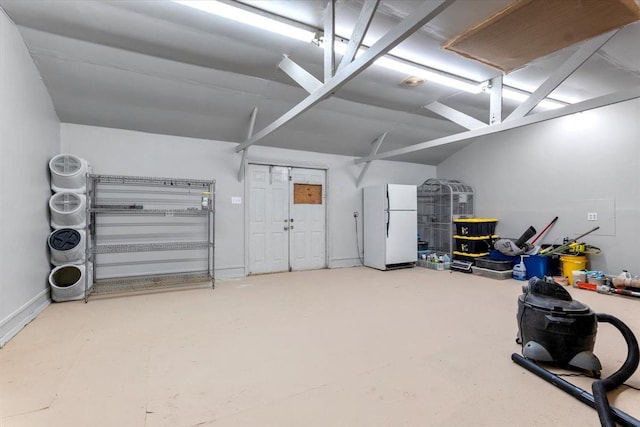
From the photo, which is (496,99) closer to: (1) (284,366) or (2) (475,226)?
(2) (475,226)

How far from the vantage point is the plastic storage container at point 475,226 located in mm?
A: 6090

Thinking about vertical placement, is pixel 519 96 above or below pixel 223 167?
above

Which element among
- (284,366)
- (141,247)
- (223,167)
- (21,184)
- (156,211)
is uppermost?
Answer: (223,167)

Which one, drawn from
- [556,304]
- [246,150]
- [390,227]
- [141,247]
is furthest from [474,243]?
[141,247]

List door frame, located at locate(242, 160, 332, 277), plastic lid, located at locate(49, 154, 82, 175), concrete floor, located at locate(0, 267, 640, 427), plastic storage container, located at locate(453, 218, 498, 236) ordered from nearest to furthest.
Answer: concrete floor, located at locate(0, 267, 640, 427)
plastic lid, located at locate(49, 154, 82, 175)
door frame, located at locate(242, 160, 332, 277)
plastic storage container, located at locate(453, 218, 498, 236)

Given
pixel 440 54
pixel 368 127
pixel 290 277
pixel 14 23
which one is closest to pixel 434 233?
pixel 368 127

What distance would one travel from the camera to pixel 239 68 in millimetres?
3592

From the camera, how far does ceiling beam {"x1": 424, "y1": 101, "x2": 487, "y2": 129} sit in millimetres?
4160

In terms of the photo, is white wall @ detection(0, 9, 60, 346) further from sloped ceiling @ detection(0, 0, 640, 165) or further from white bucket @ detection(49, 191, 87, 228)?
sloped ceiling @ detection(0, 0, 640, 165)

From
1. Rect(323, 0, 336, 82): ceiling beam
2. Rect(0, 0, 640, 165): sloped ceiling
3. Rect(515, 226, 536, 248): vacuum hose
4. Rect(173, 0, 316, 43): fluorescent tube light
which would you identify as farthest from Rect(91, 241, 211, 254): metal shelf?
Rect(515, 226, 536, 248): vacuum hose

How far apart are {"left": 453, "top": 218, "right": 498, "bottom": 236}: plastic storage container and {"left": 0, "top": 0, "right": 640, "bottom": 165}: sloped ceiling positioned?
214cm

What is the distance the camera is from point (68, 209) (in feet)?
12.8

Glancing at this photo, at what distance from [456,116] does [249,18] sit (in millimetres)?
3268

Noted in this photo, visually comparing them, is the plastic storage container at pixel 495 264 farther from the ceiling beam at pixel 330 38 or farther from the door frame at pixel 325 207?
Result: the ceiling beam at pixel 330 38
